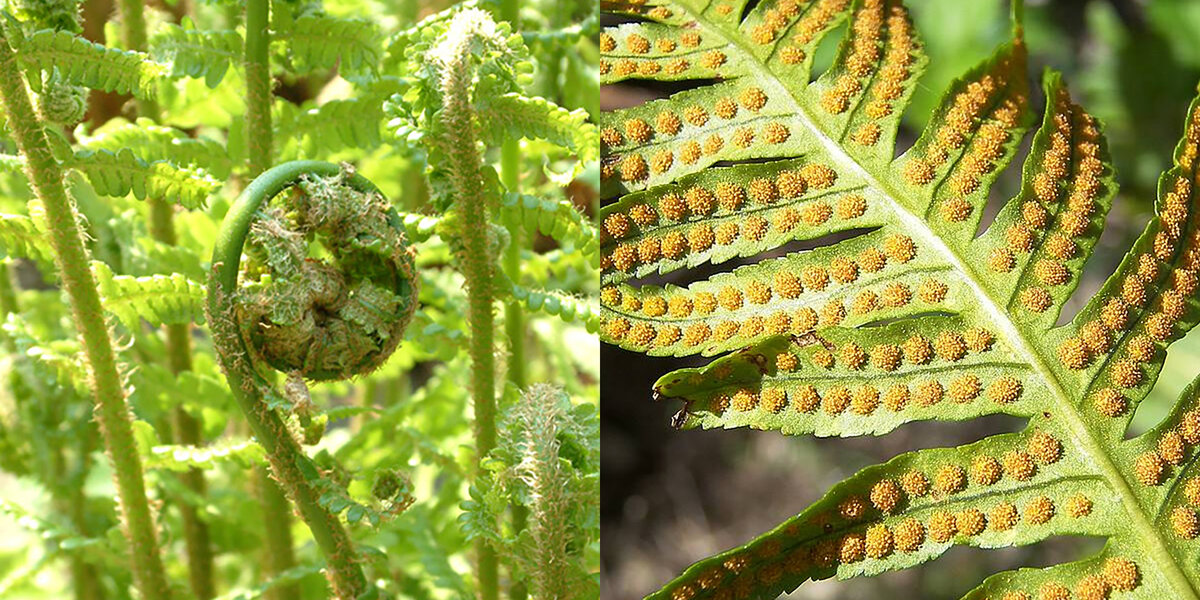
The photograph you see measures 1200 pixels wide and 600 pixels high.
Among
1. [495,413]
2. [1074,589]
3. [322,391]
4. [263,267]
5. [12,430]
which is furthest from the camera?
[322,391]

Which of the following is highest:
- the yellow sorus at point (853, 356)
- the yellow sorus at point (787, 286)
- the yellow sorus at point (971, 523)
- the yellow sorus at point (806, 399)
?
the yellow sorus at point (787, 286)

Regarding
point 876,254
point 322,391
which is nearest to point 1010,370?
point 876,254

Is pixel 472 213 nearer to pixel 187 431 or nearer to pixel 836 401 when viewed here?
pixel 836 401

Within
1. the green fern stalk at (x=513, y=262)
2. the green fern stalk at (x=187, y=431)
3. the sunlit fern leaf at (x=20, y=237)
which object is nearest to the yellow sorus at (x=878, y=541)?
the green fern stalk at (x=513, y=262)

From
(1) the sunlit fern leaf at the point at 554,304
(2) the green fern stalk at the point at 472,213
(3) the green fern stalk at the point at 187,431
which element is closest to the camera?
(2) the green fern stalk at the point at 472,213

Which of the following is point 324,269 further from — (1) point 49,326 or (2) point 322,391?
(1) point 49,326

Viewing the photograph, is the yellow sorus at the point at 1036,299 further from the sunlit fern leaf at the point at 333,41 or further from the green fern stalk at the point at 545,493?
the sunlit fern leaf at the point at 333,41

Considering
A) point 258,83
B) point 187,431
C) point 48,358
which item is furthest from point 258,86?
point 187,431
